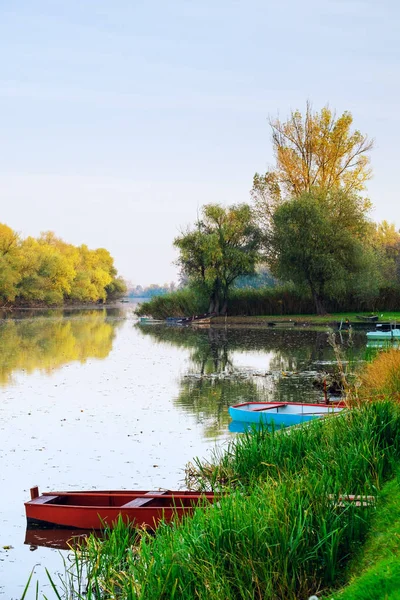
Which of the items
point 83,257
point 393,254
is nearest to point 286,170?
point 393,254

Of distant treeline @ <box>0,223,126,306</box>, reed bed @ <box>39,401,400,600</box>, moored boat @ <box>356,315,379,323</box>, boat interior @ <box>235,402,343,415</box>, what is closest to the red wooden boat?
reed bed @ <box>39,401,400,600</box>

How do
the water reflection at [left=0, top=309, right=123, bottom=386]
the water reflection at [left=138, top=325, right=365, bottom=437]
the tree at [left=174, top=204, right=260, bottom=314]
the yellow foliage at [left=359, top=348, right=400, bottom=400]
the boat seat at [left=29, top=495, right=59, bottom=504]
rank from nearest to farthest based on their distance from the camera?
the boat seat at [left=29, top=495, right=59, bottom=504] < the yellow foliage at [left=359, top=348, right=400, bottom=400] < the water reflection at [left=138, top=325, right=365, bottom=437] < the water reflection at [left=0, top=309, right=123, bottom=386] < the tree at [left=174, top=204, right=260, bottom=314]

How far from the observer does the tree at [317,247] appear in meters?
58.0

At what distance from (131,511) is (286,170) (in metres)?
59.4

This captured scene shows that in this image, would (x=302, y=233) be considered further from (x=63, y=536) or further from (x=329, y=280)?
(x=63, y=536)

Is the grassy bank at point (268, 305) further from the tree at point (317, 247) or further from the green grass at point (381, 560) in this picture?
the green grass at point (381, 560)

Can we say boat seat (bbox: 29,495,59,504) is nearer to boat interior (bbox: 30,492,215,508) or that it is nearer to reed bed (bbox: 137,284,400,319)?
boat interior (bbox: 30,492,215,508)

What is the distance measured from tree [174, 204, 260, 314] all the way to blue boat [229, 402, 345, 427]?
4615 cm

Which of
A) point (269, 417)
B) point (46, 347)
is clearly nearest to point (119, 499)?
point (269, 417)

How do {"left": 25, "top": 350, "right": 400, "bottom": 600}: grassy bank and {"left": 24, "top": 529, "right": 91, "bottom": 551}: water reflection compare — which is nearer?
{"left": 25, "top": 350, "right": 400, "bottom": 600}: grassy bank

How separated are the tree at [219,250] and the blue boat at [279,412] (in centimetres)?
4615

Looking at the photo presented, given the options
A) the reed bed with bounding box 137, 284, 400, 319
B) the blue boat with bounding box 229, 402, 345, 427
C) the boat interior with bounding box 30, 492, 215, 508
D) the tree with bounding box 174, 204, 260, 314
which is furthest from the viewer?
the tree with bounding box 174, 204, 260, 314

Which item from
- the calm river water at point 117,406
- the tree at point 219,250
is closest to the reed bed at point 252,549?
the calm river water at point 117,406

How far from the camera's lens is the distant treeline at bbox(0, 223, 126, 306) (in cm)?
10519
